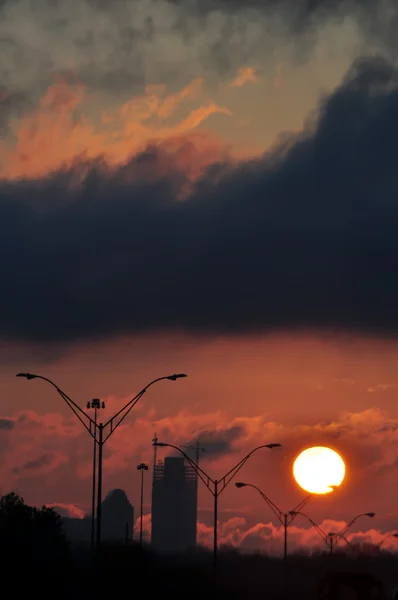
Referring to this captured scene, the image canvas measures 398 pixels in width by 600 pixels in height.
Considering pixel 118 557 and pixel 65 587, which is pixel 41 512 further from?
pixel 65 587

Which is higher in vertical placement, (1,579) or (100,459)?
(100,459)

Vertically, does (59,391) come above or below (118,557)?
above

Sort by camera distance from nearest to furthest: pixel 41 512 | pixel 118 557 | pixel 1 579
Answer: pixel 1 579, pixel 118 557, pixel 41 512

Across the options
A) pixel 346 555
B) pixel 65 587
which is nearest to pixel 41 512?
pixel 65 587

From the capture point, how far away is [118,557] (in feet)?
247

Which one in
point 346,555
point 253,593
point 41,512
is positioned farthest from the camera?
point 346,555

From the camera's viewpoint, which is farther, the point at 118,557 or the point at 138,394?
the point at 118,557

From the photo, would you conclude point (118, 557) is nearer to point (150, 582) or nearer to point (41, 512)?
point (150, 582)

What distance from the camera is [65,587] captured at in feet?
208

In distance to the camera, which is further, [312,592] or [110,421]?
[312,592]

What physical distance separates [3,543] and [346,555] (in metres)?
135

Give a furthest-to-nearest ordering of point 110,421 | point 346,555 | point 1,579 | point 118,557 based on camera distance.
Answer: point 346,555
point 118,557
point 110,421
point 1,579

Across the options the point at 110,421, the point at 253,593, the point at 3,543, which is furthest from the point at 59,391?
the point at 253,593

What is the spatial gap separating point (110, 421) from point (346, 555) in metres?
134
